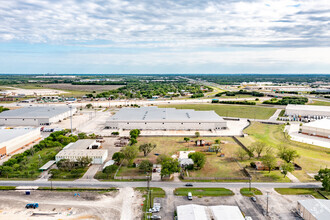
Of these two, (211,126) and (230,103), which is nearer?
(211,126)

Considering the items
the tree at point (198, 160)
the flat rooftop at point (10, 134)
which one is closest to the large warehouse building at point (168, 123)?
the flat rooftop at point (10, 134)

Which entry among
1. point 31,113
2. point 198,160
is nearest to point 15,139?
point 31,113

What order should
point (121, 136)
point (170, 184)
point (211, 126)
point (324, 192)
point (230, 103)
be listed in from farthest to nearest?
point (230, 103)
point (211, 126)
point (121, 136)
point (170, 184)
point (324, 192)

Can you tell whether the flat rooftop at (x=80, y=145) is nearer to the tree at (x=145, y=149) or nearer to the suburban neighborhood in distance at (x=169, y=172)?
the suburban neighborhood in distance at (x=169, y=172)

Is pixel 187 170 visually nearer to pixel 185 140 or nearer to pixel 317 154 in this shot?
pixel 185 140

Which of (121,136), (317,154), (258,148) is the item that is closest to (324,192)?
(258,148)

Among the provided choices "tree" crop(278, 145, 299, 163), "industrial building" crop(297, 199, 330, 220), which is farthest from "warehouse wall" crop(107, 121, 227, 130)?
"industrial building" crop(297, 199, 330, 220)

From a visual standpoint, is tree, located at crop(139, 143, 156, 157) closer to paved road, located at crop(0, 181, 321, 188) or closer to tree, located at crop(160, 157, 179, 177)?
tree, located at crop(160, 157, 179, 177)
